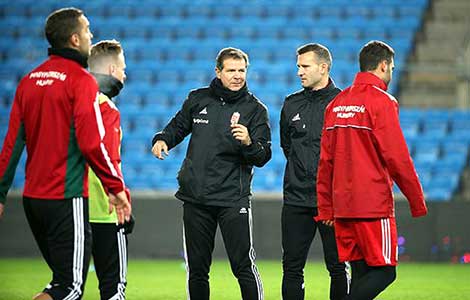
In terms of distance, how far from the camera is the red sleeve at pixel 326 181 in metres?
6.05

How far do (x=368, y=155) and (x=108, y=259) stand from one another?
1737 mm

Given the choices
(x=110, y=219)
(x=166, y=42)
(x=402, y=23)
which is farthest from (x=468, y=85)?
(x=110, y=219)

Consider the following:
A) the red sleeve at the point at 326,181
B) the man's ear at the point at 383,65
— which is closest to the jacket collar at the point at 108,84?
the red sleeve at the point at 326,181

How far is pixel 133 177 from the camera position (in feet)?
51.3

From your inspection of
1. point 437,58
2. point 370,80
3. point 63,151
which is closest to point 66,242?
A: point 63,151

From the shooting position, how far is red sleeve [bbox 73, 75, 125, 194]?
5.00 m

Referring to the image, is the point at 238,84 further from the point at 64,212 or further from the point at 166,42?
the point at 166,42

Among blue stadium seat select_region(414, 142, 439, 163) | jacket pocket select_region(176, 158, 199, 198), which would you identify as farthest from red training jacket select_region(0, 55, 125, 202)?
blue stadium seat select_region(414, 142, 439, 163)

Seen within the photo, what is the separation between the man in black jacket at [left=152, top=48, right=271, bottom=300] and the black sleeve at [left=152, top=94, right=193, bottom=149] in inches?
1.3

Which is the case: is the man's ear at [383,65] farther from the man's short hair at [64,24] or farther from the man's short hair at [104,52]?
the man's short hair at [64,24]

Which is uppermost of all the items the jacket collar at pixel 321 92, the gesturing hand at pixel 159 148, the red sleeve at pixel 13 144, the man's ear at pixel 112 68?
the man's ear at pixel 112 68

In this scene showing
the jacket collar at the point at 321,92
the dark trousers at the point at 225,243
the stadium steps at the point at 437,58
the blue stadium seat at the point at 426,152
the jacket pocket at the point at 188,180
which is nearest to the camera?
the dark trousers at the point at 225,243

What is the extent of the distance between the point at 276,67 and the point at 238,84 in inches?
414

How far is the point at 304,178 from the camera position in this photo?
6879 millimetres
